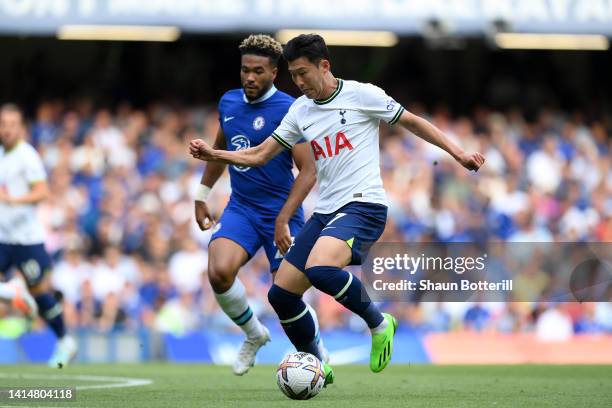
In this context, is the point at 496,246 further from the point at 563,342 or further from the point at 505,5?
the point at 505,5

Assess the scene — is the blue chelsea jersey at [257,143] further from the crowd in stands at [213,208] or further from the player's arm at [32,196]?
the crowd in stands at [213,208]

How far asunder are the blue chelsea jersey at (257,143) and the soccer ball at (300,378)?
6.19 feet

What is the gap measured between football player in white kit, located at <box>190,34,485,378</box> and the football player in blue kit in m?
0.99

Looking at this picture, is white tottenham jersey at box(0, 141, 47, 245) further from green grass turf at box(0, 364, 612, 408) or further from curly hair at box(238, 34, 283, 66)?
curly hair at box(238, 34, 283, 66)

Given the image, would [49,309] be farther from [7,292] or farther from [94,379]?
[94,379]

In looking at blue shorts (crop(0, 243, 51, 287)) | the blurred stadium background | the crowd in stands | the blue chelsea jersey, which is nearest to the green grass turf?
blue shorts (crop(0, 243, 51, 287))

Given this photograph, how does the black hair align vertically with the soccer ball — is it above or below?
above

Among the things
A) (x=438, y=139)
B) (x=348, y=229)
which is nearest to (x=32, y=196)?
(x=348, y=229)

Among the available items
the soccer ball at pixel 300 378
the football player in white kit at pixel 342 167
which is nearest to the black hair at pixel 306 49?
the football player in white kit at pixel 342 167

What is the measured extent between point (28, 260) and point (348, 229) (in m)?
5.18

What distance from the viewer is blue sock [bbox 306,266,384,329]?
7938 mm

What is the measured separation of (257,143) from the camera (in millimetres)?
9531

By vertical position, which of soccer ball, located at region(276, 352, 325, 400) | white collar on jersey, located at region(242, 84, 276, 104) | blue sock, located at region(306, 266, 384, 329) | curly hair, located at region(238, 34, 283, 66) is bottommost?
soccer ball, located at region(276, 352, 325, 400)

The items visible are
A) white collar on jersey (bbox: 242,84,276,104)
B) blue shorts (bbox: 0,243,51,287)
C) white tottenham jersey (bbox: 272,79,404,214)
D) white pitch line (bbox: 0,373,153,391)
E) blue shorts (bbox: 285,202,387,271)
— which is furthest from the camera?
blue shorts (bbox: 0,243,51,287)
